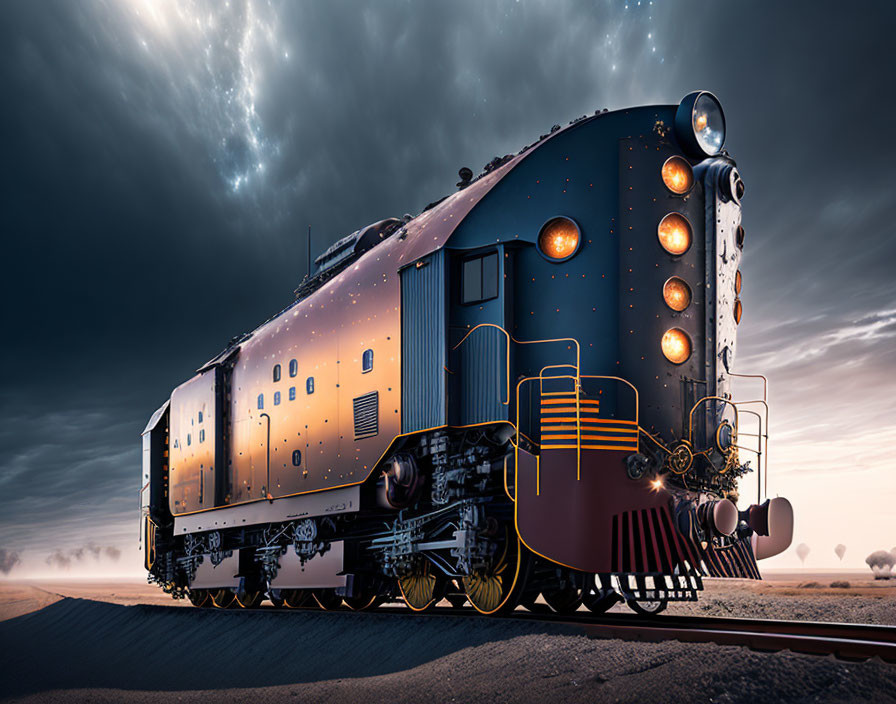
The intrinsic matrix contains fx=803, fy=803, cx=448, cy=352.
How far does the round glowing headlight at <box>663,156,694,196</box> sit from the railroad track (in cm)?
522

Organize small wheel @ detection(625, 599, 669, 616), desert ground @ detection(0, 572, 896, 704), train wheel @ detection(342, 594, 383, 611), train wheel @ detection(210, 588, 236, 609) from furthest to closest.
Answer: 1. train wheel @ detection(210, 588, 236, 609)
2. train wheel @ detection(342, 594, 383, 611)
3. small wheel @ detection(625, 599, 669, 616)
4. desert ground @ detection(0, 572, 896, 704)

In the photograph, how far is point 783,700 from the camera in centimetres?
486

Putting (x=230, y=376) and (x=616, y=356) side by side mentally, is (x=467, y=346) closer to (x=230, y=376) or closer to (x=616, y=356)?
(x=616, y=356)

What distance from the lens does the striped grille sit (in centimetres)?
877

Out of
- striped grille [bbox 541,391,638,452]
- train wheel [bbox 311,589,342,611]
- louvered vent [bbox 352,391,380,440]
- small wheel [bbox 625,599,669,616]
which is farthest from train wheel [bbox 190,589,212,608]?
striped grille [bbox 541,391,638,452]

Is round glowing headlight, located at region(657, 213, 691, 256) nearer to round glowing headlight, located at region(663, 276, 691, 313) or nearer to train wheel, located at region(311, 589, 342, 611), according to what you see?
round glowing headlight, located at region(663, 276, 691, 313)

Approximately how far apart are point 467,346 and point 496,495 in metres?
1.86

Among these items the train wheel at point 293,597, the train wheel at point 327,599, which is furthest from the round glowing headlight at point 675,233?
the train wheel at point 293,597

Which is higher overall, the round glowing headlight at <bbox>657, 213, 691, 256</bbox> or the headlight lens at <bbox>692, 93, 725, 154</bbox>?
the headlight lens at <bbox>692, 93, 725, 154</bbox>

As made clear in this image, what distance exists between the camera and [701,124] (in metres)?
10.4

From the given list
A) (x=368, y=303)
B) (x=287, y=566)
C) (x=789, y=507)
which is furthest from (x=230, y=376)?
(x=789, y=507)

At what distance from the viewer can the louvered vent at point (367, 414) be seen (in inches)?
448

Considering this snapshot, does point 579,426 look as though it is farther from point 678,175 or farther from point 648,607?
point 678,175

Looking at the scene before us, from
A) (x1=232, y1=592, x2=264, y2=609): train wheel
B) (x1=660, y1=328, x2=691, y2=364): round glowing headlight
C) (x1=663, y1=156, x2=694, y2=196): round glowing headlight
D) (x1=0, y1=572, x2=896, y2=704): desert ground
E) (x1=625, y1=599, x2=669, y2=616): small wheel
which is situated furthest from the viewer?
(x1=232, y1=592, x2=264, y2=609): train wheel
